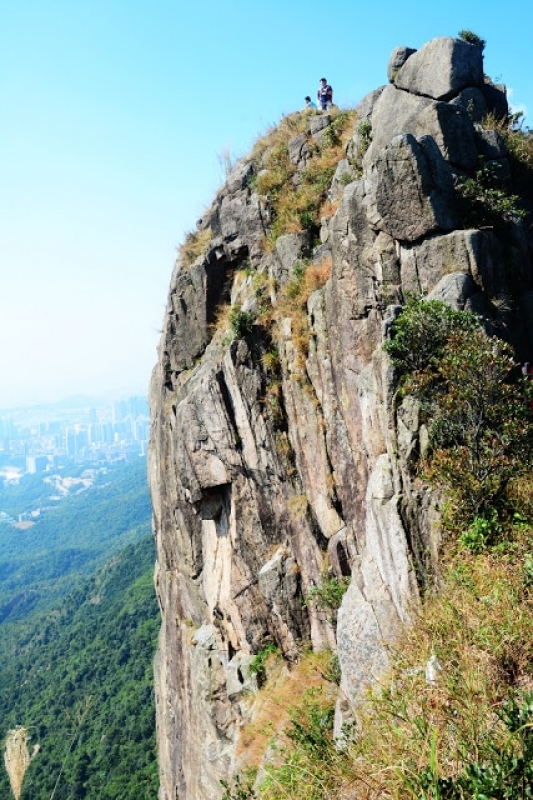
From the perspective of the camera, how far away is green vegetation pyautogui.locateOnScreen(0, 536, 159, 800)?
48875 millimetres

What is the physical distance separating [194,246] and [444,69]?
954 cm

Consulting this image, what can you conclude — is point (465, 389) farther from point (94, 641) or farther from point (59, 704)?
point (94, 641)

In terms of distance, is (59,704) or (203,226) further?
(59,704)

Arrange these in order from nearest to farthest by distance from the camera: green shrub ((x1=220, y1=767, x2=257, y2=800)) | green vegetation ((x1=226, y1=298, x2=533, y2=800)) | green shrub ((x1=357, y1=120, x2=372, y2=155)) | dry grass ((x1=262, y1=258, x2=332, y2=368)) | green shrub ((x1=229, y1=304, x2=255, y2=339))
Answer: green vegetation ((x1=226, y1=298, x2=533, y2=800))
green shrub ((x1=220, y1=767, x2=257, y2=800))
dry grass ((x1=262, y1=258, x2=332, y2=368))
green shrub ((x1=357, y1=120, x2=372, y2=155))
green shrub ((x1=229, y1=304, x2=255, y2=339))

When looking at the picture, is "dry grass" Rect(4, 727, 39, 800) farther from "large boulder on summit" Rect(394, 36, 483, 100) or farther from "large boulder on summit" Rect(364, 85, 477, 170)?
"large boulder on summit" Rect(394, 36, 483, 100)

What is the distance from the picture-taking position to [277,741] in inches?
410

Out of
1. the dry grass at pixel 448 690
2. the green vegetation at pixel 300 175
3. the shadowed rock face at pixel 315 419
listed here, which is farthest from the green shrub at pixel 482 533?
the green vegetation at pixel 300 175

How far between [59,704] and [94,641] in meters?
15.2

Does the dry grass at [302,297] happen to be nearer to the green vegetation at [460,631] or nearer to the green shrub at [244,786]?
the green vegetation at [460,631]

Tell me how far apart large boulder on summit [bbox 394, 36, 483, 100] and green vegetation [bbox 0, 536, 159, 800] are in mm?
48627

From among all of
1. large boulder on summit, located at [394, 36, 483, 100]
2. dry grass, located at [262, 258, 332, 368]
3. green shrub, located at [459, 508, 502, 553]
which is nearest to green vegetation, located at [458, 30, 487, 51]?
large boulder on summit, located at [394, 36, 483, 100]

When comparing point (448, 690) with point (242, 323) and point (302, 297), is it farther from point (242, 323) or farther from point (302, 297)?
point (242, 323)

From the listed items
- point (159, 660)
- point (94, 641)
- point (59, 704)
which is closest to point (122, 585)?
point (94, 641)

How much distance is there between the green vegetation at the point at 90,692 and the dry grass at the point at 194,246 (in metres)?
41.9
